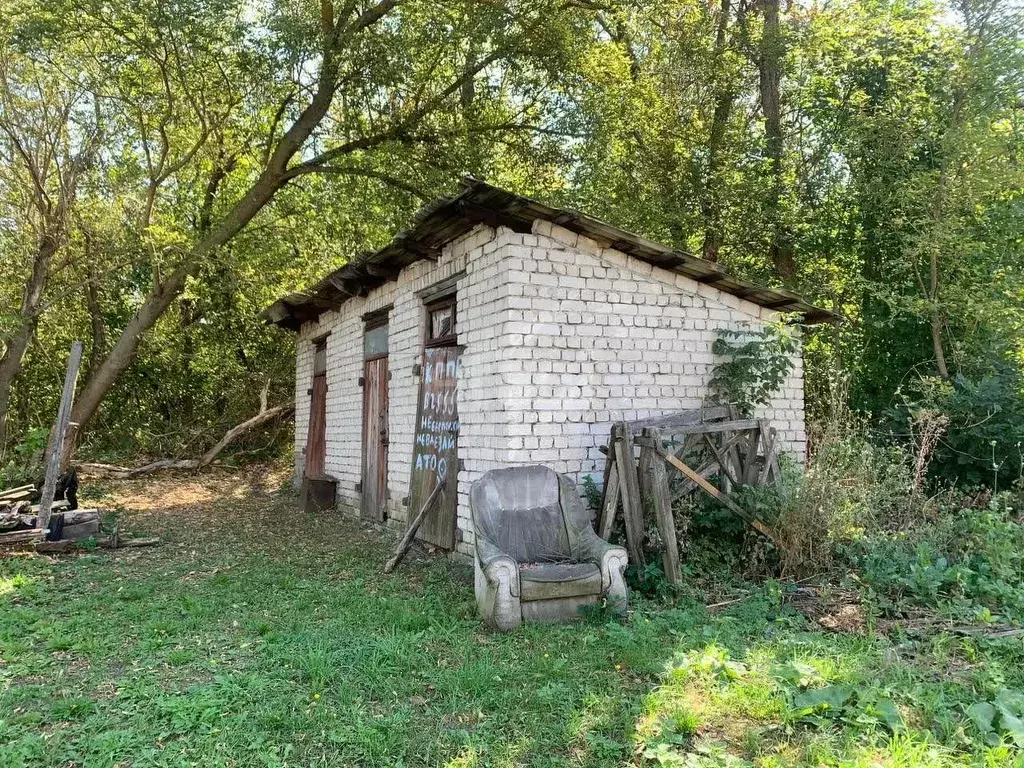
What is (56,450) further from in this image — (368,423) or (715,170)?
(715,170)

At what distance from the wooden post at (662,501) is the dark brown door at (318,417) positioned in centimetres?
718

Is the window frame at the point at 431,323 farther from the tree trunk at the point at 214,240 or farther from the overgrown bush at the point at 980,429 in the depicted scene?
the overgrown bush at the point at 980,429

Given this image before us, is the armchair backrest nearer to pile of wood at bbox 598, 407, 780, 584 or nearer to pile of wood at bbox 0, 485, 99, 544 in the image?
pile of wood at bbox 598, 407, 780, 584

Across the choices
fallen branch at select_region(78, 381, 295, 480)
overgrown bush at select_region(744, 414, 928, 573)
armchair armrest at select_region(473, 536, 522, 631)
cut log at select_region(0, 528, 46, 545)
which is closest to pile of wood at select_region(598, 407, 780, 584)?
overgrown bush at select_region(744, 414, 928, 573)

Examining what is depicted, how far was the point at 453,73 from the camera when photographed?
11.8 metres

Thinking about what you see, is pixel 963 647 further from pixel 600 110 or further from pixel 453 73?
pixel 453 73

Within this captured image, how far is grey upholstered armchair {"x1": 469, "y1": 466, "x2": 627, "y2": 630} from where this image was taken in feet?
15.6

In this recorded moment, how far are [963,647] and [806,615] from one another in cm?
102

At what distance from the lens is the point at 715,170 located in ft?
41.8

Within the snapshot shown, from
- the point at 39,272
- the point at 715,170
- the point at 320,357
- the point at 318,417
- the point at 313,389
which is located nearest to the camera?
the point at 39,272

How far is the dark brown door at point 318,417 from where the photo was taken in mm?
11648

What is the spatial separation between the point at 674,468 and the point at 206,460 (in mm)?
11901

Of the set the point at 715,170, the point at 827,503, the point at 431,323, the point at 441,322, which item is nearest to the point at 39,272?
the point at 431,323

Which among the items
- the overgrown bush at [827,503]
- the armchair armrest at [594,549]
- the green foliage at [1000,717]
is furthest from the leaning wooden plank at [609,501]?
the green foliage at [1000,717]
